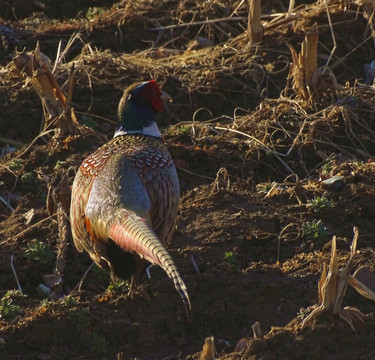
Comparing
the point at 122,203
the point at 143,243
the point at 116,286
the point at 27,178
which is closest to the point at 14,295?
the point at 116,286

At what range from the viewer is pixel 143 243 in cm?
427

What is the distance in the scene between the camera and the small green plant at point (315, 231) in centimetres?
512

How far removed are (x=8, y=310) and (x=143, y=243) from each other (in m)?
0.87

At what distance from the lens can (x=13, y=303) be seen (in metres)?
4.89

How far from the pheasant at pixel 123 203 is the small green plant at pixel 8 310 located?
0.44m

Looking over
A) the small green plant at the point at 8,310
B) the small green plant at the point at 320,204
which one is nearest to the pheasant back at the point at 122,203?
the small green plant at the point at 8,310

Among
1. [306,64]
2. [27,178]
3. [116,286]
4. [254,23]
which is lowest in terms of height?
[116,286]

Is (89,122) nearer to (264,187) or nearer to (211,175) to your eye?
(211,175)

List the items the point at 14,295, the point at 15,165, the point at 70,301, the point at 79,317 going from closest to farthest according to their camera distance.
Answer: the point at 79,317 → the point at 70,301 → the point at 14,295 → the point at 15,165

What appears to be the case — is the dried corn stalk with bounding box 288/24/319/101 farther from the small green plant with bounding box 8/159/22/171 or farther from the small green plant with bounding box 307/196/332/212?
the small green plant with bounding box 8/159/22/171

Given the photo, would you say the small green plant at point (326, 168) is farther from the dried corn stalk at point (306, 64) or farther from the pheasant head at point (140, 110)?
the pheasant head at point (140, 110)

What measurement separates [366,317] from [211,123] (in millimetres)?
2518

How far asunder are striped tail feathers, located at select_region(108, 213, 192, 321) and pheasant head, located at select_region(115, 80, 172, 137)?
1.06 meters

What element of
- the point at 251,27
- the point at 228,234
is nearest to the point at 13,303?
the point at 228,234
